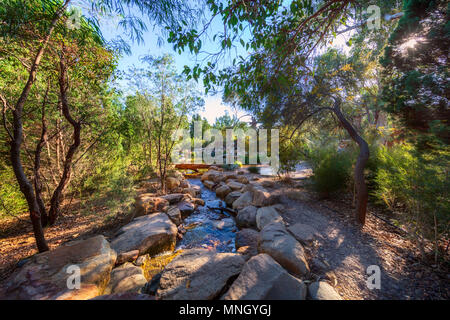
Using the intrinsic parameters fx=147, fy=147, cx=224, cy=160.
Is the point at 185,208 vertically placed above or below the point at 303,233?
below

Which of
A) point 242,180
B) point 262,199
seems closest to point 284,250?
point 262,199

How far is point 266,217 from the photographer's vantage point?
3.51 m

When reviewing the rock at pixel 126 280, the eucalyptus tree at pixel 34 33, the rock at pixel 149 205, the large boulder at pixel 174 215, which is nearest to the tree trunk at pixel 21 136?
the eucalyptus tree at pixel 34 33

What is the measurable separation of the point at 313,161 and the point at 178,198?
475 centimetres

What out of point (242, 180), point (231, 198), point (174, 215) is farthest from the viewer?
point (242, 180)

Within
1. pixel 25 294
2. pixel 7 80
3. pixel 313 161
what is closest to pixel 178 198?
pixel 25 294

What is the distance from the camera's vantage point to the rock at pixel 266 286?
1.38 metres

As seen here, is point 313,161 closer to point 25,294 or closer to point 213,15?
point 213,15

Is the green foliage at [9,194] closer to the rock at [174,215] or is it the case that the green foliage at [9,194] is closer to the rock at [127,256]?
the rock at [127,256]

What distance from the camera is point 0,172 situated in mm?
3486

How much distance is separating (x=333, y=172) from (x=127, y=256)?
17.3ft

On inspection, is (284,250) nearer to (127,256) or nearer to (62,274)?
(127,256)

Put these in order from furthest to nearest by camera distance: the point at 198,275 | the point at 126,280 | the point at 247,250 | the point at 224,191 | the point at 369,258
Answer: the point at 224,191 < the point at 247,250 < the point at 369,258 < the point at 126,280 < the point at 198,275

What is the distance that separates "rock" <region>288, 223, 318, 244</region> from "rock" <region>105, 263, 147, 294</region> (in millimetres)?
2500
